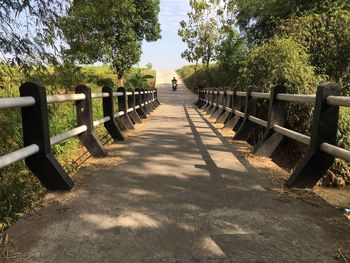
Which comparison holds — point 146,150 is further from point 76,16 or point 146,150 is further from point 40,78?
point 76,16

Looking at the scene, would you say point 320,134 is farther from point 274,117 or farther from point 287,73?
point 287,73

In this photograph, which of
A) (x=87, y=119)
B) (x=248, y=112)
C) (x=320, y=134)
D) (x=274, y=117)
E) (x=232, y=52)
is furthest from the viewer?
(x=232, y=52)

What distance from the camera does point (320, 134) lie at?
382 centimetres

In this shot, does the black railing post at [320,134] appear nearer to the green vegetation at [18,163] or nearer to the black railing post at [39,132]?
the black railing post at [39,132]

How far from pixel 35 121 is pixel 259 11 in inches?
718

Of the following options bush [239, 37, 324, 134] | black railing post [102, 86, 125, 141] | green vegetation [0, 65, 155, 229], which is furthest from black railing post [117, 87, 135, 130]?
bush [239, 37, 324, 134]

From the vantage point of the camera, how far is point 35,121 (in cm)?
362

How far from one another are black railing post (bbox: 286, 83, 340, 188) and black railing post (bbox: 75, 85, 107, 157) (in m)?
2.89

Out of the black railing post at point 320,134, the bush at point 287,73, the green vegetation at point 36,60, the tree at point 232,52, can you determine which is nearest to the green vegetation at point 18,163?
the green vegetation at point 36,60

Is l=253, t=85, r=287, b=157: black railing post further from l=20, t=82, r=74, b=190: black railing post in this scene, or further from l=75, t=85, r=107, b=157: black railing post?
l=20, t=82, r=74, b=190: black railing post

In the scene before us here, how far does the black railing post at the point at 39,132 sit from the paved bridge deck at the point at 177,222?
10.2 inches

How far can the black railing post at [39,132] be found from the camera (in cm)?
358

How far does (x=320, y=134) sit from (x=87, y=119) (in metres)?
3.10

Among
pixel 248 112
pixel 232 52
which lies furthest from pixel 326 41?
pixel 232 52
